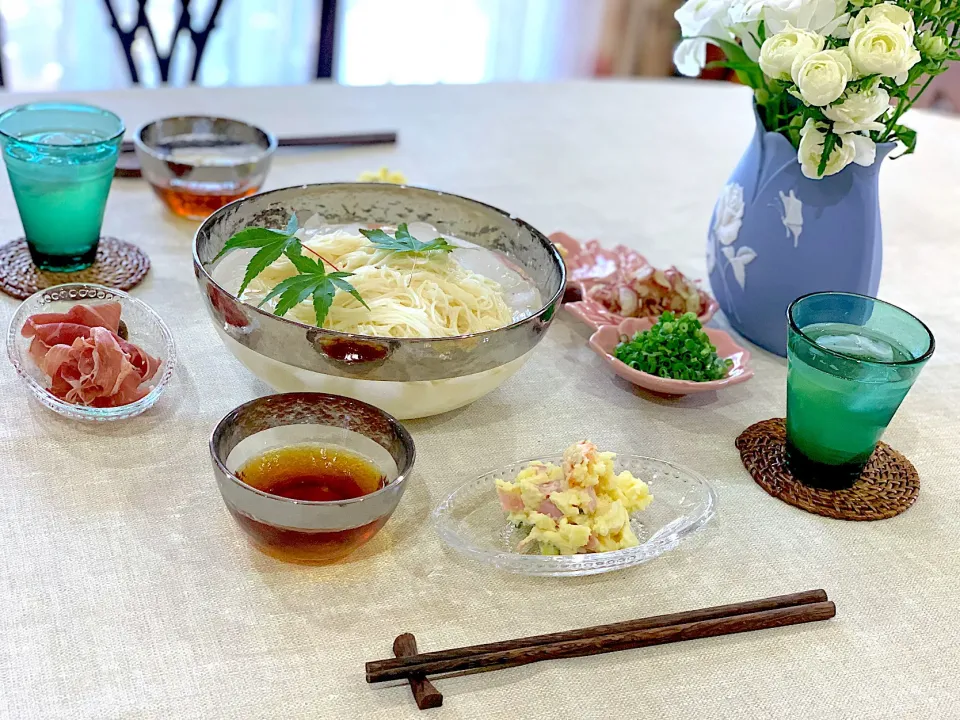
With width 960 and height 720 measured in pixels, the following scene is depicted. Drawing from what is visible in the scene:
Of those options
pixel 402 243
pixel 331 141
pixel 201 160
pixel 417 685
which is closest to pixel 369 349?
pixel 402 243

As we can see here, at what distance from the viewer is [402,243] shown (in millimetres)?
1080

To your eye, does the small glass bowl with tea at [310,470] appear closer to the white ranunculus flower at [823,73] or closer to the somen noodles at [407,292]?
the somen noodles at [407,292]

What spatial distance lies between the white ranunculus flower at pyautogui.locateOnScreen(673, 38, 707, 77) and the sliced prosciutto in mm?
755

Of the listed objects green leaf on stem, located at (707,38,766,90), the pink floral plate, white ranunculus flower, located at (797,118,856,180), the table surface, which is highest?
green leaf on stem, located at (707,38,766,90)

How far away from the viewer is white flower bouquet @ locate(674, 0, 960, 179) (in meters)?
1.01

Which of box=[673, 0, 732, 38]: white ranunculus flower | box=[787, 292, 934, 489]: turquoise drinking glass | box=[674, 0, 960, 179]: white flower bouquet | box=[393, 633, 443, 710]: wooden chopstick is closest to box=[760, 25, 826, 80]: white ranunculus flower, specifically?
box=[674, 0, 960, 179]: white flower bouquet

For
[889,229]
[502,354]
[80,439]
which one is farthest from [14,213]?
[889,229]

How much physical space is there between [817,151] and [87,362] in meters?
0.80

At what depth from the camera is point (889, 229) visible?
1.72 m

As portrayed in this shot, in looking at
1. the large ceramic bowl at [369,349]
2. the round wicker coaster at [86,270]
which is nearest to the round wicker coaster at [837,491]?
the large ceramic bowl at [369,349]

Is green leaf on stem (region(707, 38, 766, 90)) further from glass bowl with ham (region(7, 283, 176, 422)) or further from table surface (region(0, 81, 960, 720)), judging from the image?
glass bowl with ham (region(7, 283, 176, 422))

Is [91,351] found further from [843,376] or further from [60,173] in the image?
[843,376]

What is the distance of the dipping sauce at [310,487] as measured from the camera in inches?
32.0

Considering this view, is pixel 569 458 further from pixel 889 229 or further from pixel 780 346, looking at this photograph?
pixel 889 229
